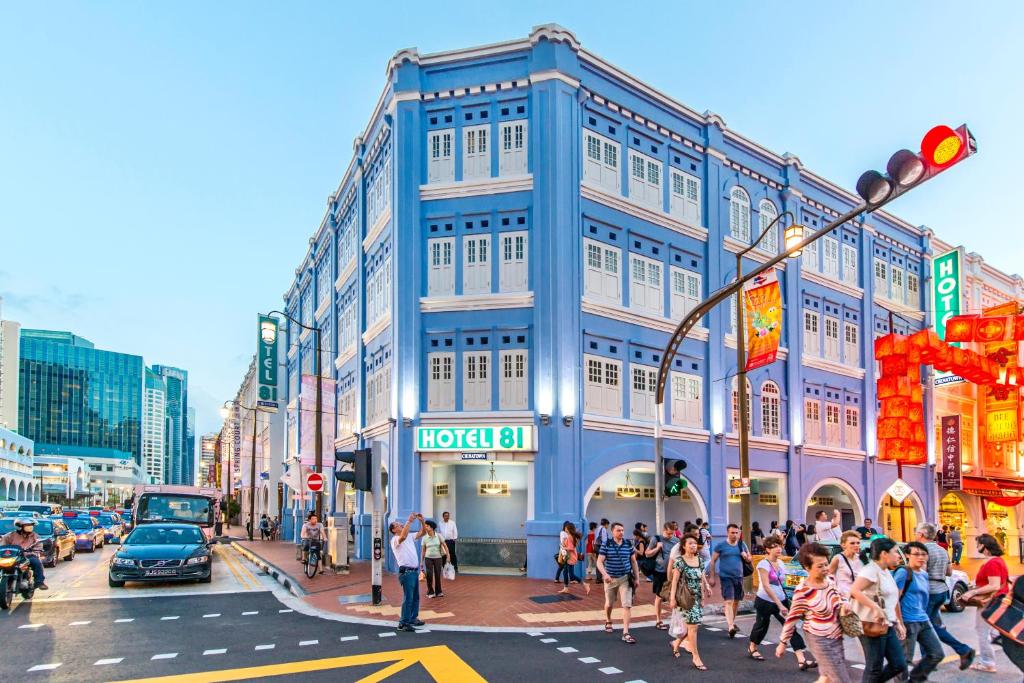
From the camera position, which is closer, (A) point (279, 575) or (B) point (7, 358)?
(A) point (279, 575)

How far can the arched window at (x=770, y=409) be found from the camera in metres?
28.8

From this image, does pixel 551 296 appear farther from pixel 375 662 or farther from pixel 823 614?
pixel 823 614

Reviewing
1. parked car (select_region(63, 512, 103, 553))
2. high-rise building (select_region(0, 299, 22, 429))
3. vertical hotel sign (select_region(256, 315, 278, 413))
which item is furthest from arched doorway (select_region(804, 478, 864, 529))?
high-rise building (select_region(0, 299, 22, 429))

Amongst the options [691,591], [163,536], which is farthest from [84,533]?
[691,591]

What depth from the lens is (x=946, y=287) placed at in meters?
34.5

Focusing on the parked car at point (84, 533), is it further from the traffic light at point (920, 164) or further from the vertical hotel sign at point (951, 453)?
the vertical hotel sign at point (951, 453)

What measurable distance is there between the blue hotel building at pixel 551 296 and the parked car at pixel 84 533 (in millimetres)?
12683

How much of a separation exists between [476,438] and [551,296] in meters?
4.35

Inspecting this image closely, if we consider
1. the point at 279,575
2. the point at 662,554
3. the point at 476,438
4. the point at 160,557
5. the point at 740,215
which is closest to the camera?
the point at 662,554

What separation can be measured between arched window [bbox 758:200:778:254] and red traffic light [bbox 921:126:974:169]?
71.2 ft

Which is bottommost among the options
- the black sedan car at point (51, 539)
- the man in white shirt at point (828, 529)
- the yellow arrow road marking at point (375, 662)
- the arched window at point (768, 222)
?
the black sedan car at point (51, 539)

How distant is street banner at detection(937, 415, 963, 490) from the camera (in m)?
34.7

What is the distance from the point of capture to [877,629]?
748 cm

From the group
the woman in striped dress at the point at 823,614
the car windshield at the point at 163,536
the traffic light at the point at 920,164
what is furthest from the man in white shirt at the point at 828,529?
the car windshield at the point at 163,536
